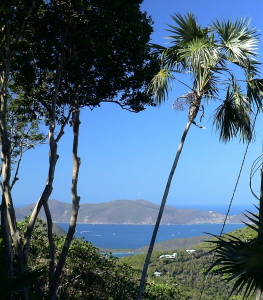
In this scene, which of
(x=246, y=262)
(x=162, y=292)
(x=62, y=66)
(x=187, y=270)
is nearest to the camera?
(x=246, y=262)

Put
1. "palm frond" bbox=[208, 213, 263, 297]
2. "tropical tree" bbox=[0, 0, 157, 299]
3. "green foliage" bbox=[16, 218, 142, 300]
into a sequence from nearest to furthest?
1. "palm frond" bbox=[208, 213, 263, 297]
2. "tropical tree" bbox=[0, 0, 157, 299]
3. "green foliage" bbox=[16, 218, 142, 300]

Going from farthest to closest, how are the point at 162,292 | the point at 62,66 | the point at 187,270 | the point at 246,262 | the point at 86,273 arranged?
the point at 187,270 → the point at 162,292 → the point at 86,273 → the point at 62,66 → the point at 246,262

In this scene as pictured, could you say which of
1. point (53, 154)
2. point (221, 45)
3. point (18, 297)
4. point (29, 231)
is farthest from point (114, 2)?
point (18, 297)

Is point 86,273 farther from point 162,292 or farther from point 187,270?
point 187,270

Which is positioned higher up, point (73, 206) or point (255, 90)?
point (255, 90)

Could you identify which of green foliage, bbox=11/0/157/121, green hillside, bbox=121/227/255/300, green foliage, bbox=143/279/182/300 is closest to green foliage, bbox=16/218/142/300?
green foliage, bbox=143/279/182/300

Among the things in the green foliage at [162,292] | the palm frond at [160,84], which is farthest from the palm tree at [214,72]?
the green foliage at [162,292]

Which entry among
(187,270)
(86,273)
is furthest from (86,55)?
(187,270)

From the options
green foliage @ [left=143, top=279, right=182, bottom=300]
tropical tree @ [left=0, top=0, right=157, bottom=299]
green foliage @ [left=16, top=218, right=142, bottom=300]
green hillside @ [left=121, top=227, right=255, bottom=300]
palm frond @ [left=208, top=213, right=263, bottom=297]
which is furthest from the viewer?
green hillside @ [left=121, top=227, right=255, bottom=300]

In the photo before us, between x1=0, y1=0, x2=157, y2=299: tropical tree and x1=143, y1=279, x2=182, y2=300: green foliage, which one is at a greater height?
x1=0, y1=0, x2=157, y2=299: tropical tree

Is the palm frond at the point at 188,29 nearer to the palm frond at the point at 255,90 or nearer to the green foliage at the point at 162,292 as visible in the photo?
the palm frond at the point at 255,90

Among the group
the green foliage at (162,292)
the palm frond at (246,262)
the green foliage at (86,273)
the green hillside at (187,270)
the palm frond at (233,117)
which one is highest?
the palm frond at (233,117)

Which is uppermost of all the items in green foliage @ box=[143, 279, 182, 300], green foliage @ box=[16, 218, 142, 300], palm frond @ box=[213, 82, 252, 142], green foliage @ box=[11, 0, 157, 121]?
green foliage @ box=[11, 0, 157, 121]

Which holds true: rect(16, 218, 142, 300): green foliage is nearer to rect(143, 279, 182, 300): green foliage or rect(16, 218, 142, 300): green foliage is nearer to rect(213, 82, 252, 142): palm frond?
rect(143, 279, 182, 300): green foliage
